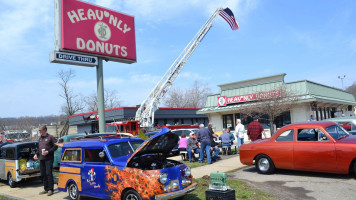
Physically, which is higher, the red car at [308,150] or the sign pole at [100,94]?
the sign pole at [100,94]

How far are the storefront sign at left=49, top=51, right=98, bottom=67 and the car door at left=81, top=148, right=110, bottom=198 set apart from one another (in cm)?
682

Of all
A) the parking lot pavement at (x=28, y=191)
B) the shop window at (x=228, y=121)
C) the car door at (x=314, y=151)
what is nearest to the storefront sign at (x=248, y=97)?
the shop window at (x=228, y=121)

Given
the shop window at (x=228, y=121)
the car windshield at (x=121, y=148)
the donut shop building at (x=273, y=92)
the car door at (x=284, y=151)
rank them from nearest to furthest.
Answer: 1. the car windshield at (x=121, y=148)
2. the car door at (x=284, y=151)
3. the donut shop building at (x=273, y=92)
4. the shop window at (x=228, y=121)

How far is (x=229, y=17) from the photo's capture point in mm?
30516

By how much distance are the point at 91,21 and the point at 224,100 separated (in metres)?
14.8

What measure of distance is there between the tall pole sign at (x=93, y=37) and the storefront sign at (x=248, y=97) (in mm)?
10508

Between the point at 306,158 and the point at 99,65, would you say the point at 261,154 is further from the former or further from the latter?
the point at 99,65

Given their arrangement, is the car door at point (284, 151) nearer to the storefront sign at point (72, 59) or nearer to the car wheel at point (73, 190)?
the car wheel at point (73, 190)

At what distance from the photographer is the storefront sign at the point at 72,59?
1259 cm

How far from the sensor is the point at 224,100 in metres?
25.6

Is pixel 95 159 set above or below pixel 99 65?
below

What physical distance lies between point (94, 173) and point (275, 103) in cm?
1588

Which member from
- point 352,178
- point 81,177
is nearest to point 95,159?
point 81,177

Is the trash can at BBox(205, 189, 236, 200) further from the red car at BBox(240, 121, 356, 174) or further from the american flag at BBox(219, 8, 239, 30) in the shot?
the american flag at BBox(219, 8, 239, 30)
